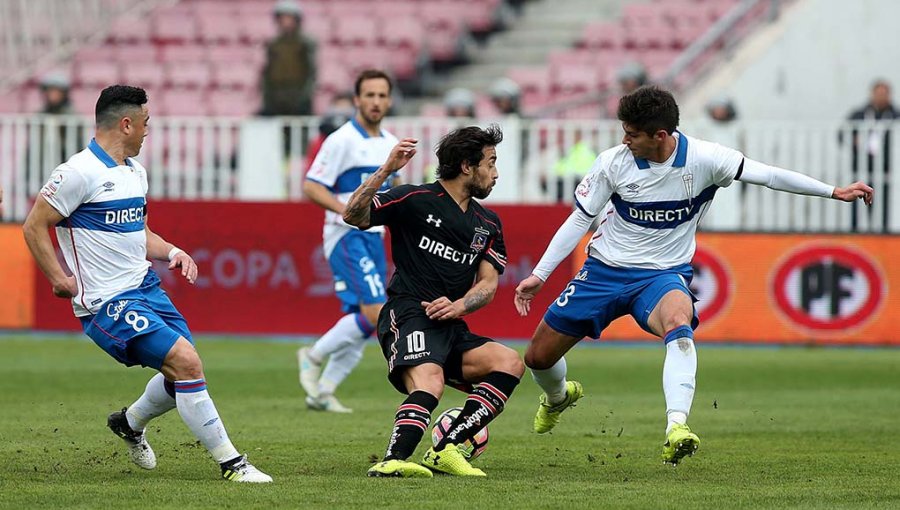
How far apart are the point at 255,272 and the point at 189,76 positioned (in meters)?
7.76

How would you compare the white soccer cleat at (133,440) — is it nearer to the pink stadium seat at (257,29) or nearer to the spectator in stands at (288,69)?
the spectator in stands at (288,69)

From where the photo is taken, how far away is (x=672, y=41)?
24000 millimetres

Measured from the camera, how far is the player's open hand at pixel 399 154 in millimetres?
8102

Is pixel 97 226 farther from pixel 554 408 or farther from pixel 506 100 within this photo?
pixel 506 100

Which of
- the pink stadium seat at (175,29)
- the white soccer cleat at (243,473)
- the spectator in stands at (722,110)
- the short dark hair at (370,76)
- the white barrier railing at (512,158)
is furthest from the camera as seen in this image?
the pink stadium seat at (175,29)

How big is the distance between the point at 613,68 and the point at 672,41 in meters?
1.17

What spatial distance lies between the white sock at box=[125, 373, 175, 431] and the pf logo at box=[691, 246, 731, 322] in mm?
10148

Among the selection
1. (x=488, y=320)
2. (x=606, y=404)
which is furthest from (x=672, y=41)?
(x=606, y=404)

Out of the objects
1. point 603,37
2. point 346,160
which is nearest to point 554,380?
point 346,160

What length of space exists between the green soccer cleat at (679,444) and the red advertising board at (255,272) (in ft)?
32.7

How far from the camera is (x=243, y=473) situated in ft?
25.8

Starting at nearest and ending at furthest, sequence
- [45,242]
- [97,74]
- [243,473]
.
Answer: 1. [243,473]
2. [45,242]
3. [97,74]

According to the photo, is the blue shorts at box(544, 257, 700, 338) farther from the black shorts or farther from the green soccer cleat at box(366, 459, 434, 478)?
the green soccer cleat at box(366, 459, 434, 478)

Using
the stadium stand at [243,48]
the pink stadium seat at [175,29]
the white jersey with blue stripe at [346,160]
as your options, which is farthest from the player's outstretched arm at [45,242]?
the pink stadium seat at [175,29]
